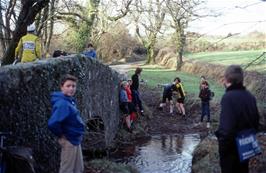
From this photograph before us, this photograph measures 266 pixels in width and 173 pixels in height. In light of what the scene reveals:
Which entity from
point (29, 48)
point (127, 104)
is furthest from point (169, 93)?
point (29, 48)

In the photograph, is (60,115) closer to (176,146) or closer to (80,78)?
(80,78)

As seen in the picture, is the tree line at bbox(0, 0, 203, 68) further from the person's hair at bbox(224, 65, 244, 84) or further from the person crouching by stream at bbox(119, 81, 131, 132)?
the person's hair at bbox(224, 65, 244, 84)

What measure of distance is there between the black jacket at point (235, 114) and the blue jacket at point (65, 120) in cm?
203

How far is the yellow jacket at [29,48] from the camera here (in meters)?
11.1

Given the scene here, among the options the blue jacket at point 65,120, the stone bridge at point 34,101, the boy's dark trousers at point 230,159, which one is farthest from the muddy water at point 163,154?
the boy's dark trousers at point 230,159

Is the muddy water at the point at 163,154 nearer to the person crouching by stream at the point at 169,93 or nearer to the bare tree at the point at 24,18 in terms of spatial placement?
the person crouching by stream at the point at 169,93

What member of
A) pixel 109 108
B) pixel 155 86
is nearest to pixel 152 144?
pixel 109 108

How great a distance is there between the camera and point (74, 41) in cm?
3077

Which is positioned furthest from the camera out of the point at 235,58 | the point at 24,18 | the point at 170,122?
the point at 235,58

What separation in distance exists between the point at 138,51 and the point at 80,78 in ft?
161

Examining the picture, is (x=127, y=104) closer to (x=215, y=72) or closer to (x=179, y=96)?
(x=179, y=96)

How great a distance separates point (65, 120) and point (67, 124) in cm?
11

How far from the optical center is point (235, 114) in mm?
5980

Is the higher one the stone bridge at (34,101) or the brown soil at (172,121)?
the stone bridge at (34,101)
